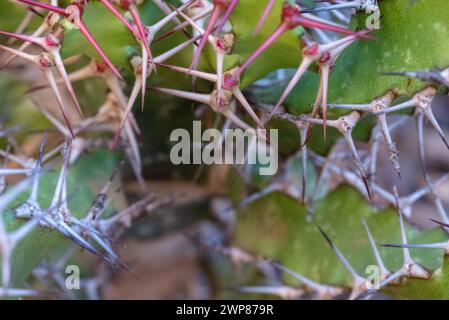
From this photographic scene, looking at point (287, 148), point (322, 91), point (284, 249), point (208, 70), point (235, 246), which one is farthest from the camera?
point (235, 246)

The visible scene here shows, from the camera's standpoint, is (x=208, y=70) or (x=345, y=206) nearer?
(x=208, y=70)

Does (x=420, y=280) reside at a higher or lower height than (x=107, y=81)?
lower

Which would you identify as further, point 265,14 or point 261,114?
point 261,114

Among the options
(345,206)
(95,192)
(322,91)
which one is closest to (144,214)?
(95,192)

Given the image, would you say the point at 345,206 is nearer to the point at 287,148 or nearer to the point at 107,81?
the point at 287,148

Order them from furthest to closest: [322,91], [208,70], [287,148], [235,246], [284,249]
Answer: [235,246] < [284,249] < [287,148] < [208,70] < [322,91]

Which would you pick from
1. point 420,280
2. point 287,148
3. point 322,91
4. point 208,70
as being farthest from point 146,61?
point 420,280

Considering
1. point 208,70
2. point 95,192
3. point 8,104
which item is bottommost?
point 95,192
